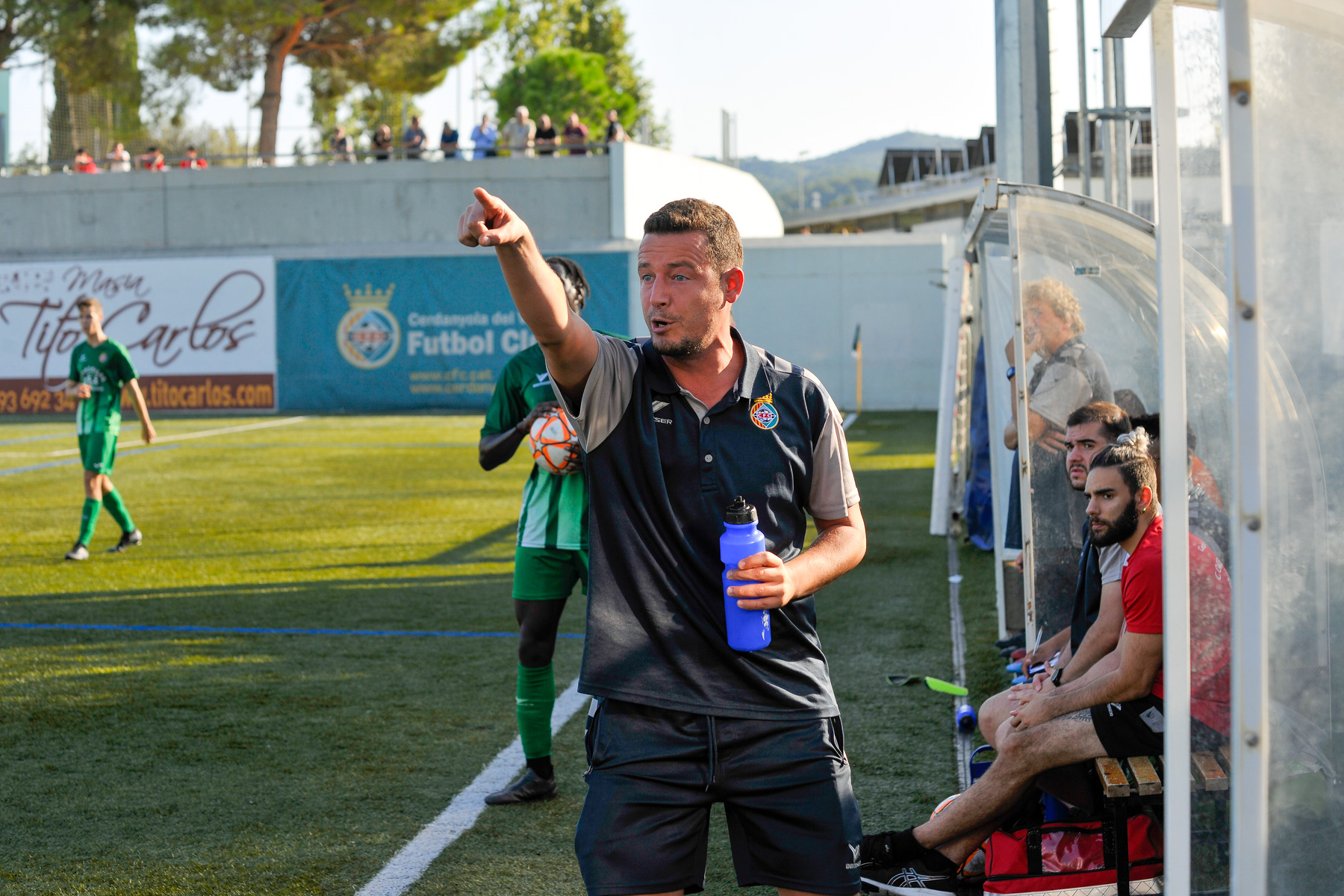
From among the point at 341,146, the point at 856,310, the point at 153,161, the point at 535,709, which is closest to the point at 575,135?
the point at 341,146

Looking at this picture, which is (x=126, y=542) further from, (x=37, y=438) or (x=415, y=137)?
(x=415, y=137)

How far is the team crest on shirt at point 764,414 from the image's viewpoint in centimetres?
250

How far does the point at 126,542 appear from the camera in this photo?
1012cm

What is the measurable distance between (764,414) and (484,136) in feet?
98.7

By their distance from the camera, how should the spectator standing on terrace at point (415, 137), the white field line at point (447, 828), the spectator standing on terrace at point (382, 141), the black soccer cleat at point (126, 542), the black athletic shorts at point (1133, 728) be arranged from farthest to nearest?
the spectator standing on terrace at point (415, 137), the spectator standing on terrace at point (382, 141), the black soccer cleat at point (126, 542), the white field line at point (447, 828), the black athletic shorts at point (1133, 728)

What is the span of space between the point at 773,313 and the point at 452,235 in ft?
27.5

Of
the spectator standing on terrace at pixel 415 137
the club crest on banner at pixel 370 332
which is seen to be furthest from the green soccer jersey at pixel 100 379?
the spectator standing on terrace at pixel 415 137

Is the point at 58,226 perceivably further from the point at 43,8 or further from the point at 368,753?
the point at 368,753

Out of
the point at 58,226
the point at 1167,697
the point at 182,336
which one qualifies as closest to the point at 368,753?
the point at 1167,697

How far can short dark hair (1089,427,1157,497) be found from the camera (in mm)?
3881

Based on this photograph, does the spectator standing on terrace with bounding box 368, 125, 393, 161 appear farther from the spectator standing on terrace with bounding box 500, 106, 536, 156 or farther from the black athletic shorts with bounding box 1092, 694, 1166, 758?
the black athletic shorts with bounding box 1092, 694, 1166, 758

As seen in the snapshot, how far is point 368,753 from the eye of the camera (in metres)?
5.06

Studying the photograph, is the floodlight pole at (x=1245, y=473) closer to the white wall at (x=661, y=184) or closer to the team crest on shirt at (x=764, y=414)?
the team crest on shirt at (x=764, y=414)

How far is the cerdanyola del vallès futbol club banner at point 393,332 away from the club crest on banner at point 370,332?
2 cm
